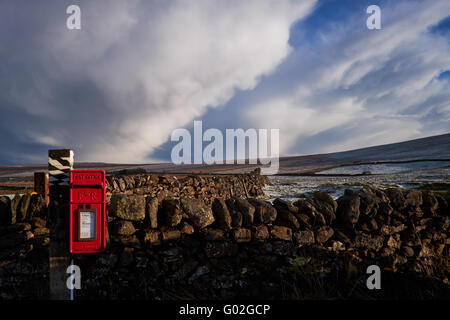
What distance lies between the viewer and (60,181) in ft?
8.79

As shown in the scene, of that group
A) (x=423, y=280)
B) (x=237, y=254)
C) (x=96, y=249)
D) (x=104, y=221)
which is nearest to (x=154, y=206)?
(x=104, y=221)

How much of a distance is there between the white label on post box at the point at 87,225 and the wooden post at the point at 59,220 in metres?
0.26

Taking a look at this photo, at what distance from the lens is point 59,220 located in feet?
8.93

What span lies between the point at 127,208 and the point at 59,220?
80 centimetres

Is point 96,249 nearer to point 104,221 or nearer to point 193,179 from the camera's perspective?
point 104,221

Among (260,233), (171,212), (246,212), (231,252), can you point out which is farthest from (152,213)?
(260,233)

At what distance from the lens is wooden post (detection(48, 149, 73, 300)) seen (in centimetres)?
268

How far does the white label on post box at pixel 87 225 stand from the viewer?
105 inches

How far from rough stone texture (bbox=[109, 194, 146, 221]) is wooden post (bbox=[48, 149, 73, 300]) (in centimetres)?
55

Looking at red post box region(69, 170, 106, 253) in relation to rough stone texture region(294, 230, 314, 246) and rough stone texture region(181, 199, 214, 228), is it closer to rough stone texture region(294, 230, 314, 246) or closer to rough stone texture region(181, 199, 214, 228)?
rough stone texture region(181, 199, 214, 228)

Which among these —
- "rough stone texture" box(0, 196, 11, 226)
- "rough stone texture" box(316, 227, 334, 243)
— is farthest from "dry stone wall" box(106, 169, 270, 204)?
"rough stone texture" box(316, 227, 334, 243)

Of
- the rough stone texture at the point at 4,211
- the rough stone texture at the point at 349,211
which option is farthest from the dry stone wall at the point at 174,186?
the rough stone texture at the point at 349,211

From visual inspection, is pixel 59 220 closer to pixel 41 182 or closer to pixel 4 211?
pixel 4 211
